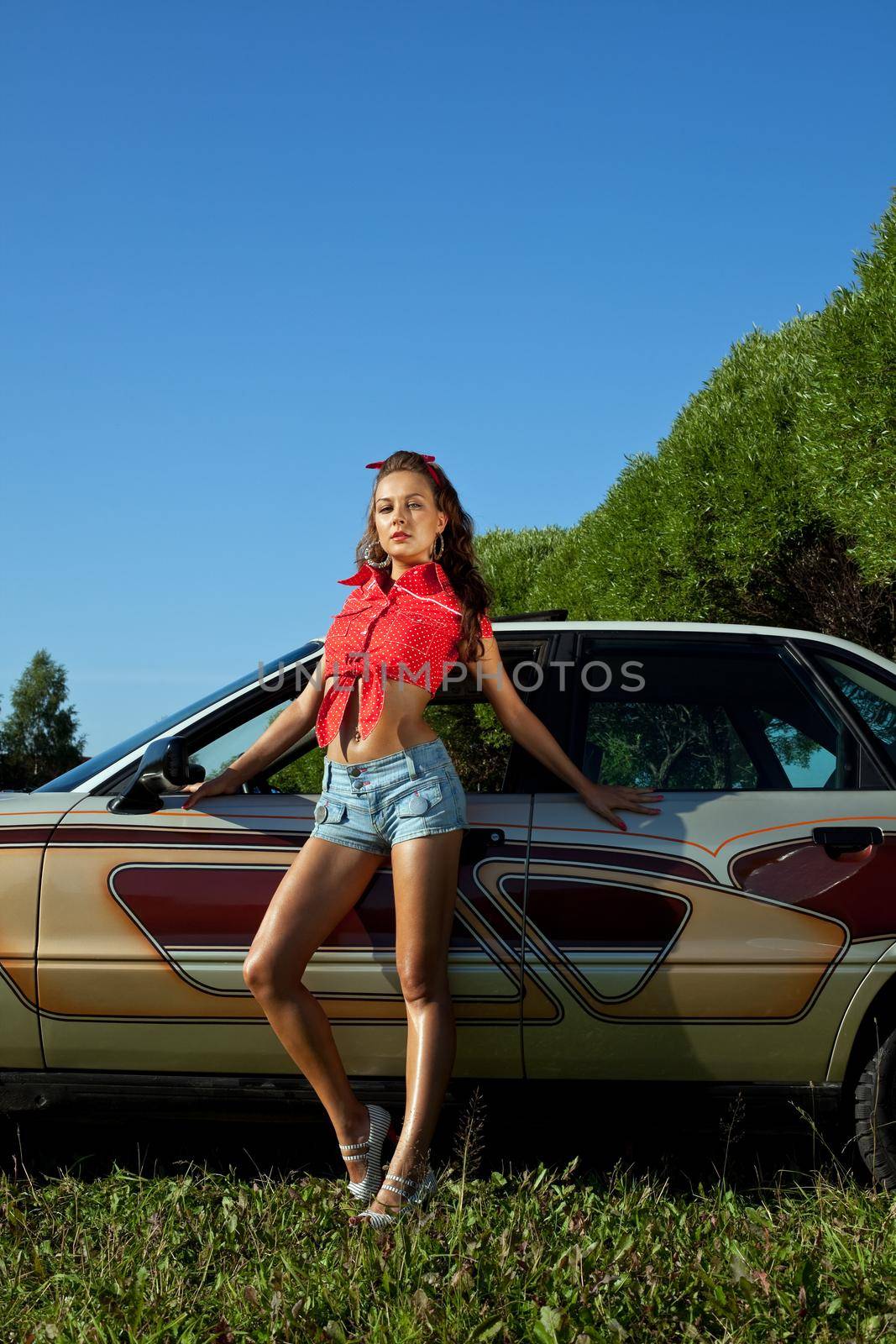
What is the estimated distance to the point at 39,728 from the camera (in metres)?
64.8

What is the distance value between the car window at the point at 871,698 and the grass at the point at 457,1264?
48.8 inches

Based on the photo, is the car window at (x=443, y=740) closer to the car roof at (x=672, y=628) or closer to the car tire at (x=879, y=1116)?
the car roof at (x=672, y=628)

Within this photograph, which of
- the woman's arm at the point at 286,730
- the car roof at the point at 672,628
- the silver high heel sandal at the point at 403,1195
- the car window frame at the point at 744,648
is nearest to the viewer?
the silver high heel sandal at the point at 403,1195

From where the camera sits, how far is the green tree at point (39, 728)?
209ft

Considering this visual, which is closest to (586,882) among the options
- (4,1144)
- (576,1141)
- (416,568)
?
(416,568)

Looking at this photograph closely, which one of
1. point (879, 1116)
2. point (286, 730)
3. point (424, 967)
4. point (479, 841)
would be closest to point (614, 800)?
point (479, 841)

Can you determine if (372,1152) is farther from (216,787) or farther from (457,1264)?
(216,787)

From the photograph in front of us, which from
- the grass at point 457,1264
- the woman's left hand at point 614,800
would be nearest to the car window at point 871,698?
the woman's left hand at point 614,800

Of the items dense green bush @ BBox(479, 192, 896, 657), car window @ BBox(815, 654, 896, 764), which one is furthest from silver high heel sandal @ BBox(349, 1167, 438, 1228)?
dense green bush @ BBox(479, 192, 896, 657)

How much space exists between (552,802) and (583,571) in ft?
54.3

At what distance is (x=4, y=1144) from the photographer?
152 inches

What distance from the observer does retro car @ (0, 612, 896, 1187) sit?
3.28 metres

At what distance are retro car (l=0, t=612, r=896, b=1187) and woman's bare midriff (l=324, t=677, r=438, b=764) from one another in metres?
0.31

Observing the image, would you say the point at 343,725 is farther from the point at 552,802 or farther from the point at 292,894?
the point at 552,802
